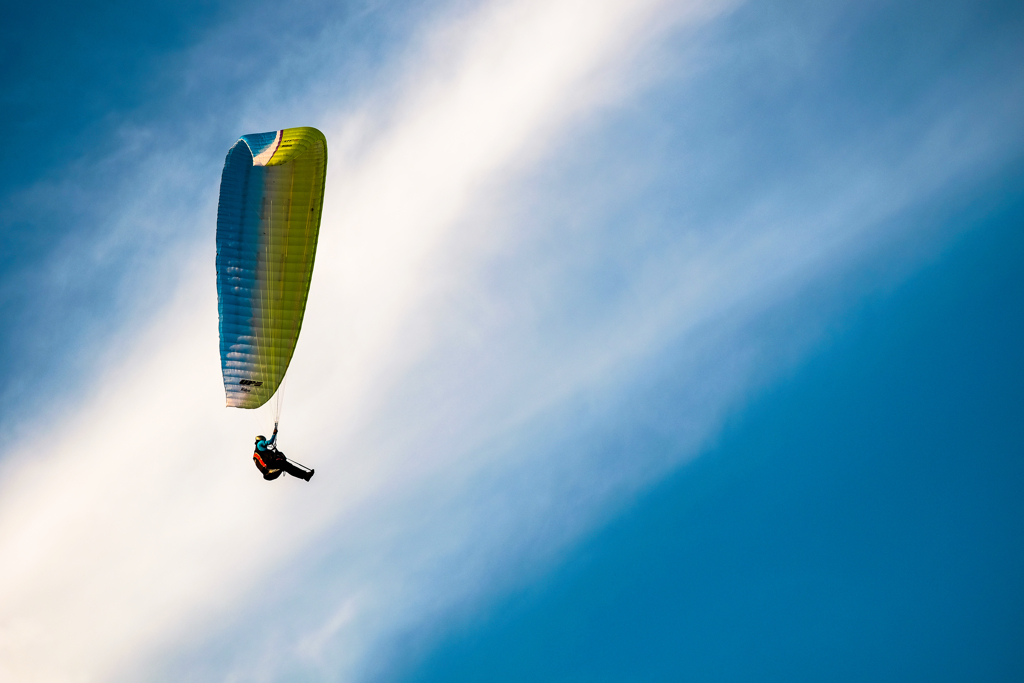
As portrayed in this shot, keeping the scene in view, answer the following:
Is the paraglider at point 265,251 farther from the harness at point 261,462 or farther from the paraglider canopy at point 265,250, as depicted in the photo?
the harness at point 261,462

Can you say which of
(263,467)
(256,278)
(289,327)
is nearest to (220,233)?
(256,278)

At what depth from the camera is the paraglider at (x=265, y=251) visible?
2767 cm

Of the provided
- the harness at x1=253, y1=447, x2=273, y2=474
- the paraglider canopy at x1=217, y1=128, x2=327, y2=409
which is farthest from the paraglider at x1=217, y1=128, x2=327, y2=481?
the harness at x1=253, y1=447, x2=273, y2=474

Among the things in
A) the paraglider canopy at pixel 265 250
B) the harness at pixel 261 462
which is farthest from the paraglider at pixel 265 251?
the harness at pixel 261 462

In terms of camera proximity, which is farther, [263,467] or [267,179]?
[263,467]

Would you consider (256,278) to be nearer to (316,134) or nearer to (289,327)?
(289,327)

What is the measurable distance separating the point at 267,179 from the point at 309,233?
2.45m

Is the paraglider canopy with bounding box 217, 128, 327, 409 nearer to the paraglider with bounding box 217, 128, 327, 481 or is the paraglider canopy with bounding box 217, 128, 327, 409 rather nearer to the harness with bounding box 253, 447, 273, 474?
the paraglider with bounding box 217, 128, 327, 481

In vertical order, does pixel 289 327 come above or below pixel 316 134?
below

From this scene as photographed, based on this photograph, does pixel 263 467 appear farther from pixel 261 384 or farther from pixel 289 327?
pixel 289 327

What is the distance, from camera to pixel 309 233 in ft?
92.8

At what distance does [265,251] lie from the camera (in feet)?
92.8

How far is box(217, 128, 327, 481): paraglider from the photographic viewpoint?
27.7 m

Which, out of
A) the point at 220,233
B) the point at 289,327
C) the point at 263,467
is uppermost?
the point at 220,233
